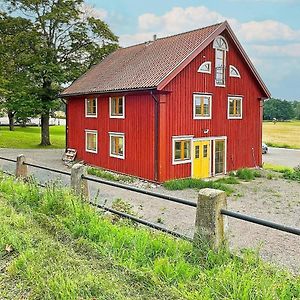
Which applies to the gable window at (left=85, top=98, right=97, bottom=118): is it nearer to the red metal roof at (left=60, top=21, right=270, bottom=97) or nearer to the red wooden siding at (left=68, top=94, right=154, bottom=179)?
the red wooden siding at (left=68, top=94, right=154, bottom=179)

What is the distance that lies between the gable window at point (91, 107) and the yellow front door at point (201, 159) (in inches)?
259

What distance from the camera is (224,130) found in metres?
21.0

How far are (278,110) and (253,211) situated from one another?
3622 inches

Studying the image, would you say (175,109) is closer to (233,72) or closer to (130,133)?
(130,133)

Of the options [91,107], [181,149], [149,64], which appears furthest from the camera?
[91,107]

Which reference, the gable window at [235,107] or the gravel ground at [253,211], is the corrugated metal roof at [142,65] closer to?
the gable window at [235,107]

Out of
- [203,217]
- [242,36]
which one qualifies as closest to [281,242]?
[203,217]

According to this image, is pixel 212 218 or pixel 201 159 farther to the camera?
pixel 201 159

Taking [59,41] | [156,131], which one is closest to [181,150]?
[156,131]

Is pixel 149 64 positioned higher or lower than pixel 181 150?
higher

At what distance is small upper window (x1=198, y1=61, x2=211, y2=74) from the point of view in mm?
19281

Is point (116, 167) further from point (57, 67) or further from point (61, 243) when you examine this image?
point (61, 243)

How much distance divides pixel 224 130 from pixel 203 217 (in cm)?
1667

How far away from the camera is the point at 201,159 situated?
19.5m
